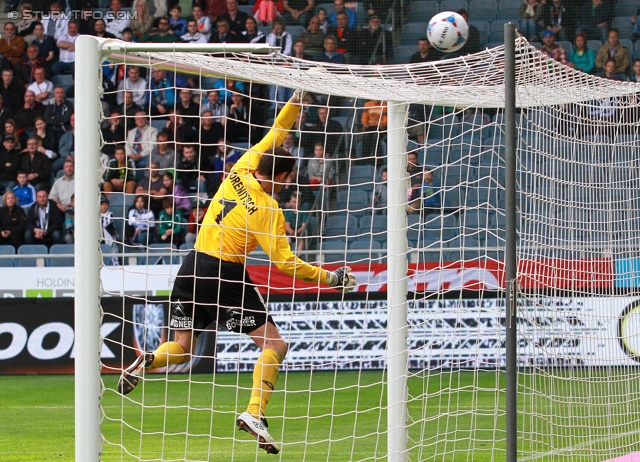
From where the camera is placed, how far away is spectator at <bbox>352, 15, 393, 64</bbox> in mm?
15547

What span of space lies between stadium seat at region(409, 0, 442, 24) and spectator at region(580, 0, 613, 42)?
7.60ft

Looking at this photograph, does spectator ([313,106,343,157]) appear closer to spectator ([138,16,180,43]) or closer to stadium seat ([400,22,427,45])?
stadium seat ([400,22,427,45])

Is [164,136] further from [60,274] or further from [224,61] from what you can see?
[224,61]

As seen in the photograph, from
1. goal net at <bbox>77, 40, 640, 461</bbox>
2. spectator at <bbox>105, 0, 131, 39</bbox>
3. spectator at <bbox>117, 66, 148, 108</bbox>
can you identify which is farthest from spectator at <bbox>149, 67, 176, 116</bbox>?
goal net at <bbox>77, 40, 640, 461</bbox>

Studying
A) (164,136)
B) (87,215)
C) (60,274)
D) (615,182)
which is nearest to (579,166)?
(615,182)

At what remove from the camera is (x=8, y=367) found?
12.5 metres

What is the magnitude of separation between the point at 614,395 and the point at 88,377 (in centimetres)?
444

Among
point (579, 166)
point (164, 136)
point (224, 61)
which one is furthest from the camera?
point (164, 136)

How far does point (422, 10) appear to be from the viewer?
52.0ft

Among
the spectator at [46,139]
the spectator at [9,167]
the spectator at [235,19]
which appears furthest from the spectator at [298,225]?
the spectator at [9,167]

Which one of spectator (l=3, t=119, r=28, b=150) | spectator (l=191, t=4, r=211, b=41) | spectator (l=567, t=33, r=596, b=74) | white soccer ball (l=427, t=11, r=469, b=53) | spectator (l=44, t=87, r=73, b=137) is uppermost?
spectator (l=191, t=4, r=211, b=41)

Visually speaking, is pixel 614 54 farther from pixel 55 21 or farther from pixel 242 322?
pixel 242 322

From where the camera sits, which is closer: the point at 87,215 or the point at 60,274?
the point at 87,215

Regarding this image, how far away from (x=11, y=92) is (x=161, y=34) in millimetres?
2631
